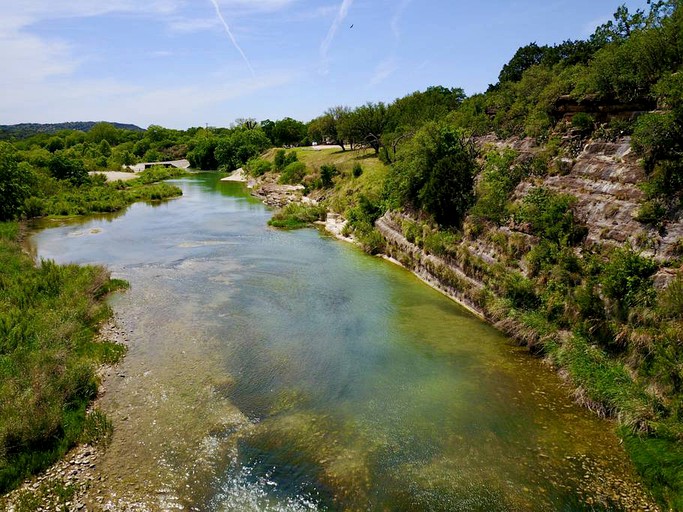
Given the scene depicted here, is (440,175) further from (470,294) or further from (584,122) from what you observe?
(470,294)

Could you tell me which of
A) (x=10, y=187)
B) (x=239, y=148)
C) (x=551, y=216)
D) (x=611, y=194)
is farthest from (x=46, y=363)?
(x=239, y=148)

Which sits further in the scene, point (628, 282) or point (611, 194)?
point (611, 194)

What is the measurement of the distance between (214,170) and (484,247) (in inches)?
4210

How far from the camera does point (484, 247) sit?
77.6 feet

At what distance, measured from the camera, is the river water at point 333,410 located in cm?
1128

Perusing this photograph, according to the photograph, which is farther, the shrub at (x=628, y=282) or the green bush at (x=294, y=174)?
the green bush at (x=294, y=174)

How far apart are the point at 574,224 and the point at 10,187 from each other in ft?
163

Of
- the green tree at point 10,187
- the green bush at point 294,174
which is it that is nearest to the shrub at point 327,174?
the green bush at point 294,174

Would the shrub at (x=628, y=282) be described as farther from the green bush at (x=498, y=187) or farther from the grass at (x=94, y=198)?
the grass at (x=94, y=198)

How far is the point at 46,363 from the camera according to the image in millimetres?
14312

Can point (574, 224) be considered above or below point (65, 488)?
above

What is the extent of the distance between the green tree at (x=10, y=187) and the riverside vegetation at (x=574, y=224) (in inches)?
7.6

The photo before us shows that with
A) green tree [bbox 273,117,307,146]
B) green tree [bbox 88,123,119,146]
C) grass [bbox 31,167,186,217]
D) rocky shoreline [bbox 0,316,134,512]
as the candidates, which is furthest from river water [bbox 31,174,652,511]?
green tree [bbox 88,123,119,146]

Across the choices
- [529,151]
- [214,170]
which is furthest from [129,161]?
[529,151]
